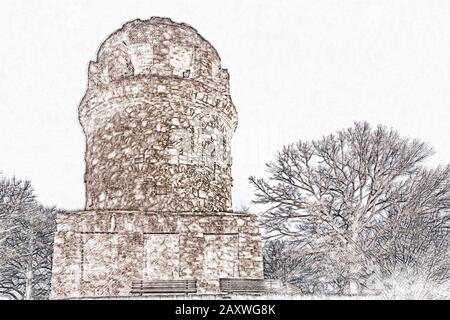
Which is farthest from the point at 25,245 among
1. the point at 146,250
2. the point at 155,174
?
the point at 146,250

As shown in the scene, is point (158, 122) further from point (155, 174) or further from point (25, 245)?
point (25, 245)

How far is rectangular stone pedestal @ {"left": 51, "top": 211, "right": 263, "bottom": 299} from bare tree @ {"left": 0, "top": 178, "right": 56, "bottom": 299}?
37.0 feet

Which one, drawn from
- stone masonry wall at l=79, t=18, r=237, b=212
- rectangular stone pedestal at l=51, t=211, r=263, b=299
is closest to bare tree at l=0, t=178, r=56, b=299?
stone masonry wall at l=79, t=18, r=237, b=212

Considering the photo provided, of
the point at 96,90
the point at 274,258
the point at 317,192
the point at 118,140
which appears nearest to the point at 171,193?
the point at 118,140

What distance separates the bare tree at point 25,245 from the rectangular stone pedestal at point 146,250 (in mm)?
11290

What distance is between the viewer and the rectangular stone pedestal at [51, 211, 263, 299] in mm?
17688

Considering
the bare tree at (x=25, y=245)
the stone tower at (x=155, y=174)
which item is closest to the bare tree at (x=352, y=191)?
the stone tower at (x=155, y=174)

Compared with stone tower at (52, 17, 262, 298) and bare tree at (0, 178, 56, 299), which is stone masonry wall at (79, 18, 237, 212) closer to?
stone tower at (52, 17, 262, 298)

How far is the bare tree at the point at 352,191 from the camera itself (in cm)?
2380

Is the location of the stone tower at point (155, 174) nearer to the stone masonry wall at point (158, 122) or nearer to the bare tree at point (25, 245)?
the stone masonry wall at point (158, 122)

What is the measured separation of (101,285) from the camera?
57.9 feet
